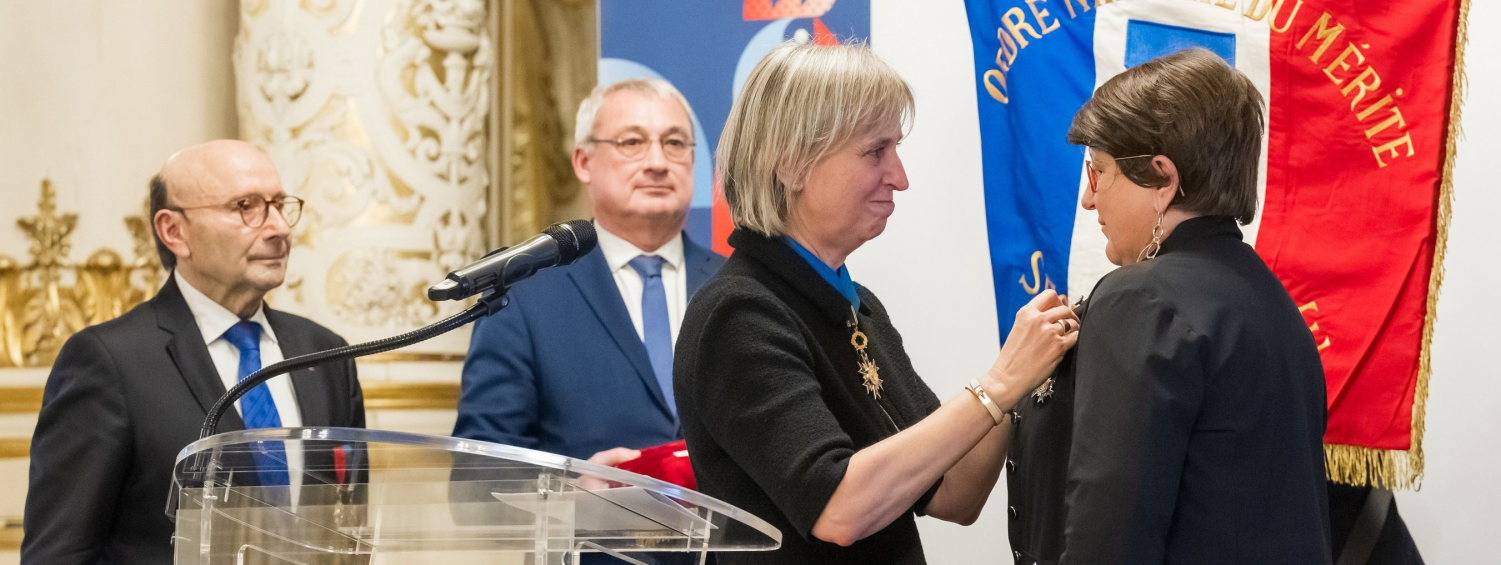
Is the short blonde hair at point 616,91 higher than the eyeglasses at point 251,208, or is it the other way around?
the short blonde hair at point 616,91

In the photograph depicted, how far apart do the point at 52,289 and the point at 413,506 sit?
319 centimetres

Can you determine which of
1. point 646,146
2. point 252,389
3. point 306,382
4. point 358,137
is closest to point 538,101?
point 358,137

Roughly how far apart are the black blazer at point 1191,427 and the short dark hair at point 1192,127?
109 millimetres

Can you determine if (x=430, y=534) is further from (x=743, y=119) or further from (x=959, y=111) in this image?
(x=959, y=111)

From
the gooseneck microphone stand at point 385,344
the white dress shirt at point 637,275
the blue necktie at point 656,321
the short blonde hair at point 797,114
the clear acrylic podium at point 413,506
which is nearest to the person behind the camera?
the clear acrylic podium at point 413,506

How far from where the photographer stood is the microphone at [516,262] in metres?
1.55

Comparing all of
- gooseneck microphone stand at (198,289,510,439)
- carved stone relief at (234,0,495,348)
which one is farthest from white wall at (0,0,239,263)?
gooseneck microphone stand at (198,289,510,439)

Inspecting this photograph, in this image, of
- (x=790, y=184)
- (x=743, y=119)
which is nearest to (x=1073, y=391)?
(x=790, y=184)

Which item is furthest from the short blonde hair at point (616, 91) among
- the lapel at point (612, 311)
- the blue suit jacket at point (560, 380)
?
the blue suit jacket at point (560, 380)

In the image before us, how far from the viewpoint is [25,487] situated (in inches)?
160

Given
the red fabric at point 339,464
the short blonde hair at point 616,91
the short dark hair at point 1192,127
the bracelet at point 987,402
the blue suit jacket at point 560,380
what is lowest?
the blue suit jacket at point 560,380

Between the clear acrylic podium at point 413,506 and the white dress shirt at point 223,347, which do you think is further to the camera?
the white dress shirt at point 223,347

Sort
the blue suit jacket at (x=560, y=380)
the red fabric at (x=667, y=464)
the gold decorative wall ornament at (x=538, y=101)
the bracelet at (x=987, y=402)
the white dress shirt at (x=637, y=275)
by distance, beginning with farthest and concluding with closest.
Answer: the gold decorative wall ornament at (x=538, y=101) → the white dress shirt at (x=637, y=275) → the blue suit jacket at (x=560, y=380) → the red fabric at (x=667, y=464) → the bracelet at (x=987, y=402)

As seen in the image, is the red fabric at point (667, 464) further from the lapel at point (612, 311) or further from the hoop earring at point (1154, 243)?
the hoop earring at point (1154, 243)
